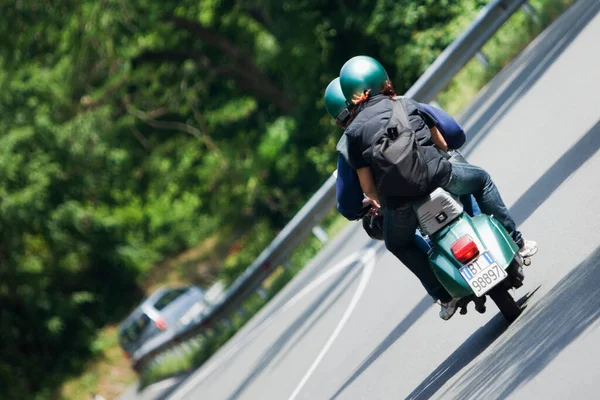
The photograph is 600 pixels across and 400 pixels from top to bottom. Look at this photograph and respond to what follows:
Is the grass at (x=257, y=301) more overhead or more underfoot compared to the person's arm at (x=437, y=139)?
more underfoot

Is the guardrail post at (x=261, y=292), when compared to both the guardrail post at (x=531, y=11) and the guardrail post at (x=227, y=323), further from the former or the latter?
the guardrail post at (x=531, y=11)

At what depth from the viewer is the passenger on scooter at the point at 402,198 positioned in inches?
310

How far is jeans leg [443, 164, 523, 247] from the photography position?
8094mm

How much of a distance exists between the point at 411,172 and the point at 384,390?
6.66 ft

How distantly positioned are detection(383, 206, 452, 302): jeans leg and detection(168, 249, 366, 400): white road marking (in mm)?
7029

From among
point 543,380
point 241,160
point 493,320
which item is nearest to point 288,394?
point 493,320

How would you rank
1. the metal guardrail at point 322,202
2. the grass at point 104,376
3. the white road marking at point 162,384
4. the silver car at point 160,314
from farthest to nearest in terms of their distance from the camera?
1. the grass at point 104,376
2. the silver car at point 160,314
3. the white road marking at point 162,384
4. the metal guardrail at point 322,202

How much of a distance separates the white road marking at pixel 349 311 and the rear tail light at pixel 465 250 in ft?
14.0

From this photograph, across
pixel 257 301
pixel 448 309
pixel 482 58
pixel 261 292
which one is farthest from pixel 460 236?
pixel 257 301

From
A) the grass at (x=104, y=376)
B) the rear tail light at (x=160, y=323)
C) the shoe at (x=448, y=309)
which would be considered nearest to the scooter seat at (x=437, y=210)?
the shoe at (x=448, y=309)

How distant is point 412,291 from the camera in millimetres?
12055

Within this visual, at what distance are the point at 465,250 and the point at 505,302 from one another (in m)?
0.52

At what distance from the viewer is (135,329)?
104ft

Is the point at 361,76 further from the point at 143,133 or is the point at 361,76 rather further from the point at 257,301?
the point at 143,133
